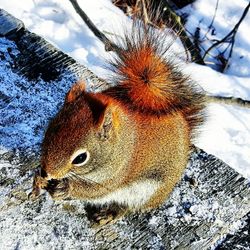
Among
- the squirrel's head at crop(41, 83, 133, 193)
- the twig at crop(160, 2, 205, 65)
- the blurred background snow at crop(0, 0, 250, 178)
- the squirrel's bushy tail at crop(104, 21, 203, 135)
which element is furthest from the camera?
the twig at crop(160, 2, 205, 65)

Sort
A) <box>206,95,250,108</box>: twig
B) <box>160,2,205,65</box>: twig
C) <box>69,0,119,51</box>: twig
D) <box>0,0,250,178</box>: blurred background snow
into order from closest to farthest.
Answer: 1. <box>0,0,250,178</box>: blurred background snow
2. <box>206,95,250,108</box>: twig
3. <box>69,0,119,51</box>: twig
4. <box>160,2,205,65</box>: twig

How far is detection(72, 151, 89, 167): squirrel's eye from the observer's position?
6.49 feet

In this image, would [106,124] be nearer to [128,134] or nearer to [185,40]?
[128,134]

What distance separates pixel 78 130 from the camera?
1.93m

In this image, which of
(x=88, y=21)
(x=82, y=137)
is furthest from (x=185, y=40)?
(x=82, y=137)

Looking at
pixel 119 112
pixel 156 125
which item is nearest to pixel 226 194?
pixel 156 125

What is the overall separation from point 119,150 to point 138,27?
0.48 meters

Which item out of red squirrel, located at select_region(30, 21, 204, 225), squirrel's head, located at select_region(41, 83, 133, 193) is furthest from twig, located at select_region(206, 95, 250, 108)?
squirrel's head, located at select_region(41, 83, 133, 193)

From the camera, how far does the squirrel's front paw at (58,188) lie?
85.8 inches

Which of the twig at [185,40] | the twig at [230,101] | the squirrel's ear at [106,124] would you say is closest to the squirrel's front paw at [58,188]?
the squirrel's ear at [106,124]

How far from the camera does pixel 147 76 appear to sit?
212cm

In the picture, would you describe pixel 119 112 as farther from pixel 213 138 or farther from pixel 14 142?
pixel 213 138

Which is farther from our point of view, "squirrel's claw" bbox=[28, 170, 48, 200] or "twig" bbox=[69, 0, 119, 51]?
"twig" bbox=[69, 0, 119, 51]

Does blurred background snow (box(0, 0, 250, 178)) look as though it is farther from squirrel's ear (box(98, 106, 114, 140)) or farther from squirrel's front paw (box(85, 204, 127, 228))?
squirrel's ear (box(98, 106, 114, 140))
